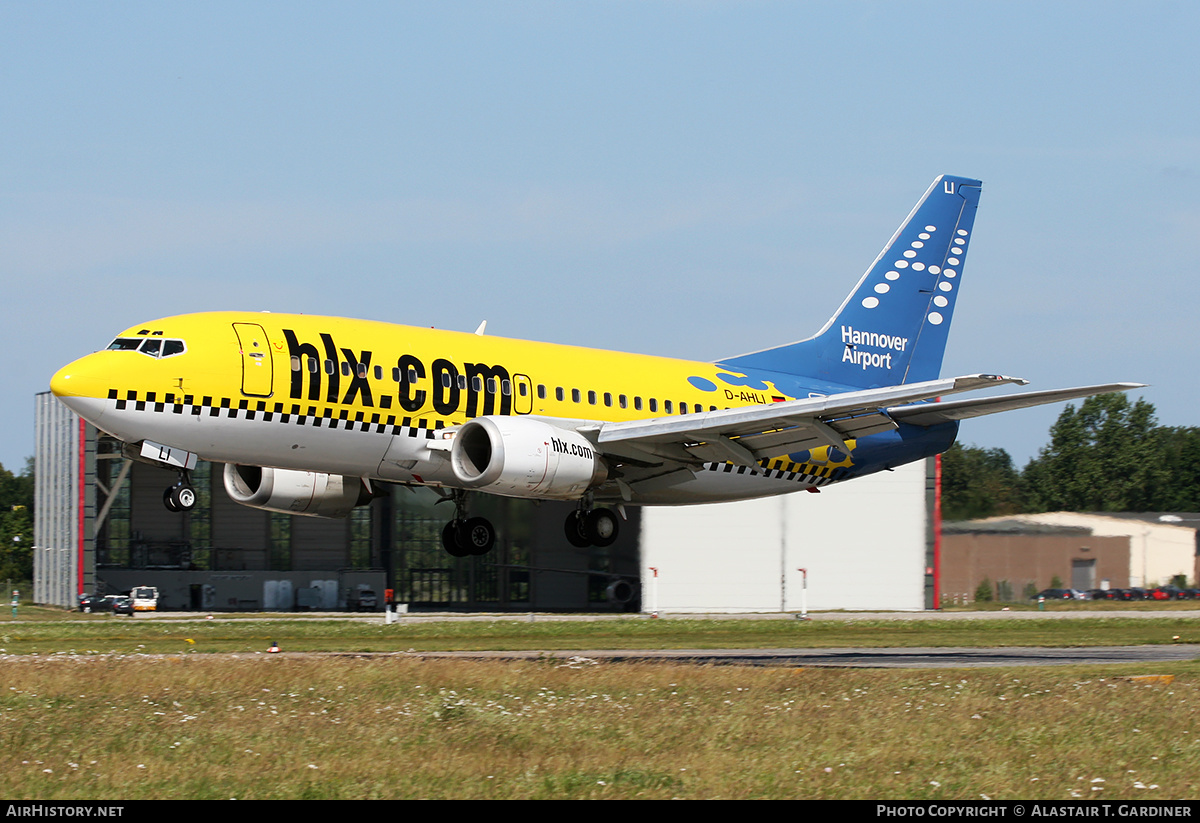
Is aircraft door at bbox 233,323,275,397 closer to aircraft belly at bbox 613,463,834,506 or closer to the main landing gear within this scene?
the main landing gear

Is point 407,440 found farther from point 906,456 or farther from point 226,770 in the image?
point 906,456

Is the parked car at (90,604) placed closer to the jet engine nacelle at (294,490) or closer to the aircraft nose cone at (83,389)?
the jet engine nacelle at (294,490)

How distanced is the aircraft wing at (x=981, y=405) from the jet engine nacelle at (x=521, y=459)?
8278mm

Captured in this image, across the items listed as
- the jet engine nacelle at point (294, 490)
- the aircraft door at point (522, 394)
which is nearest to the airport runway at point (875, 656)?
the jet engine nacelle at point (294, 490)

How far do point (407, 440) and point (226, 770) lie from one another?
11320mm

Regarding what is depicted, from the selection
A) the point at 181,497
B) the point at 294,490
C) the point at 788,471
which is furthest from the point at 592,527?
the point at 181,497

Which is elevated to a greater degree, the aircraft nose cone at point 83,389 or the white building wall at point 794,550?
the aircraft nose cone at point 83,389

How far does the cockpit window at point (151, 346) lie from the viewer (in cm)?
2494

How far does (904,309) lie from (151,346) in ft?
66.3

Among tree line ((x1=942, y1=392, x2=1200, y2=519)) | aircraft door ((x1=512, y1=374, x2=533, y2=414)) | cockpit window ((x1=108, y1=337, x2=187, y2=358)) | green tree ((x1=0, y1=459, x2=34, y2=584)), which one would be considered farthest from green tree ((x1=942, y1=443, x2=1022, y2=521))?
green tree ((x1=0, y1=459, x2=34, y2=584))

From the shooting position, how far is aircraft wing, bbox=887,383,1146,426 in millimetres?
26094
